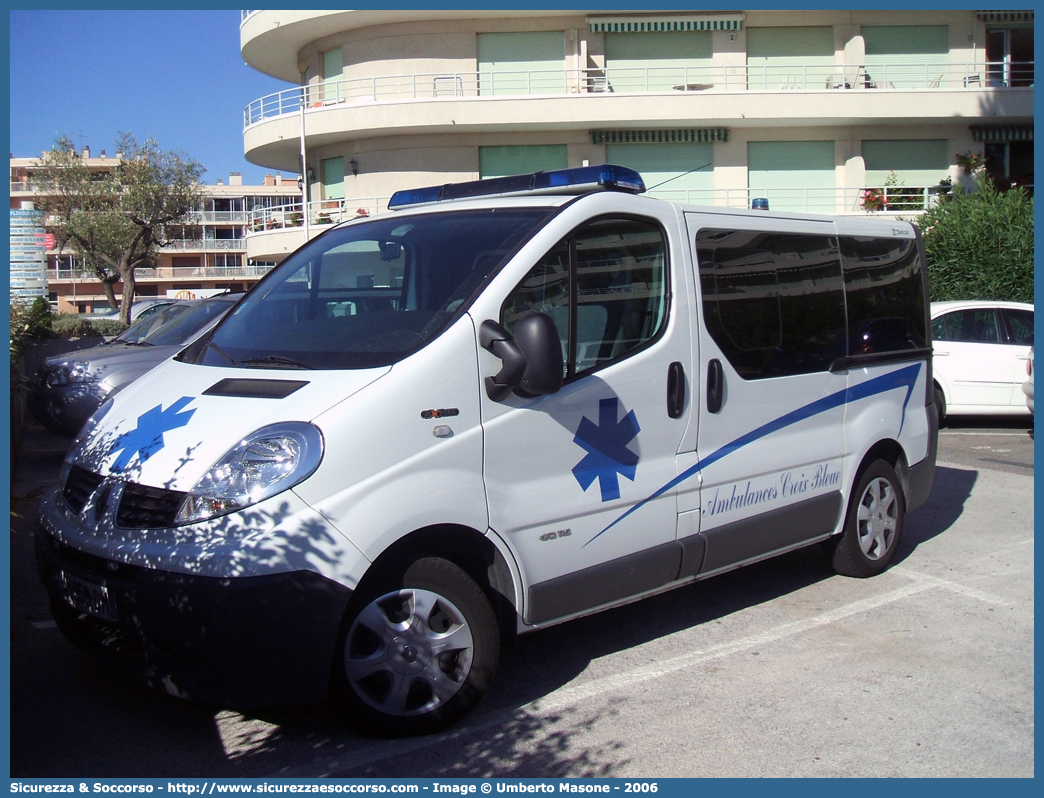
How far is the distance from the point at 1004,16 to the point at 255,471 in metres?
28.3

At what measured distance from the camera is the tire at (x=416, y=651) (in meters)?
3.63

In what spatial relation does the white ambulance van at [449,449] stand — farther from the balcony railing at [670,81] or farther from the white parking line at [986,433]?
the balcony railing at [670,81]

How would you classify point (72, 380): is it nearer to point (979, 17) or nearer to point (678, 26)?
point (678, 26)

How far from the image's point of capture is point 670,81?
25.4 metres

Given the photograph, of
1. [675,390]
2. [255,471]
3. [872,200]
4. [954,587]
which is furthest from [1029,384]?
[872,200]

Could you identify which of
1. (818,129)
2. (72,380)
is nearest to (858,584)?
(72,380)

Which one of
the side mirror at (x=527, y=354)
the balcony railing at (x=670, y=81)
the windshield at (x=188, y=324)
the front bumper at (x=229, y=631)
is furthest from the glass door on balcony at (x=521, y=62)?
the front bumper at (x=229, y=631)

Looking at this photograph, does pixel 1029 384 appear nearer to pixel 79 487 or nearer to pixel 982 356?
pixel 982 356

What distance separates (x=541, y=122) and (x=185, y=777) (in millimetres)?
22629

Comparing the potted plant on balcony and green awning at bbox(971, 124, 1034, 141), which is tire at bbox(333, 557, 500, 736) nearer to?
the potted plant on balcony

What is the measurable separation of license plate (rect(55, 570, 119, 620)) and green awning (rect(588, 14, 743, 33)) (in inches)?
932

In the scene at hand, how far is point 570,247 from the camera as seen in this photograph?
169 inches

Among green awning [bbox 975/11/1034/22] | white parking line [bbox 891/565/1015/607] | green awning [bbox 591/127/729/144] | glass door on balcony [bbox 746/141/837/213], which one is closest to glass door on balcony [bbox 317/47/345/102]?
green awning [bbox 591/127/729/144]

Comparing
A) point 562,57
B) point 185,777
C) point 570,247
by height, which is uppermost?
point 562,57
